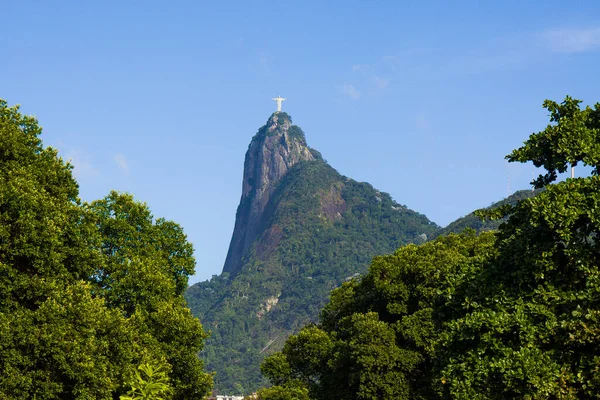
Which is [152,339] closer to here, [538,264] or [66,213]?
[66,213]

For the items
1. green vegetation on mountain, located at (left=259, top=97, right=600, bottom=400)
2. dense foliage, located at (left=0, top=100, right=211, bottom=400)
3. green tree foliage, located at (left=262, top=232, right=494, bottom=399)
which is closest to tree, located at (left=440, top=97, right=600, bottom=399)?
green vegetation on mountain, located at (left=259, top=97, right=600, bottom=400)

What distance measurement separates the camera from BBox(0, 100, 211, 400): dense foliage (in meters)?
30.2

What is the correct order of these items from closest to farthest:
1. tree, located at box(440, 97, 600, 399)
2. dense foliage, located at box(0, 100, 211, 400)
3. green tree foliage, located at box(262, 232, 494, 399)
→ tree, located at box(440, 97, 600, 399), dense foliage, located at box(0, 100, 211, 400), green tree foliage, located at box(262, 232, 494, 399)

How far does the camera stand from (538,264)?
779 inches

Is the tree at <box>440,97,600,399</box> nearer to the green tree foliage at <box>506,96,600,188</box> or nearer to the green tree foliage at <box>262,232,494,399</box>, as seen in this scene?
the green tree foliage at <box>506,96,600,188</box>

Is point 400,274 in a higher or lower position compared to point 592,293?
higher

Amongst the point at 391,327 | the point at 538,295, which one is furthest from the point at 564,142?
the point at 391,327

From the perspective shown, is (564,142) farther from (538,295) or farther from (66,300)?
(66,300)

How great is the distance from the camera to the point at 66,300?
31.4 meters

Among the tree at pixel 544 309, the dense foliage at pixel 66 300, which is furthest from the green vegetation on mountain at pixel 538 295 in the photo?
the dense foliage at pixel 66 300

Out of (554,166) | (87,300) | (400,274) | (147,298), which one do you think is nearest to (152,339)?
(147,298)

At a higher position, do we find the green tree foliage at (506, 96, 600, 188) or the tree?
the green tree foliage at (506, 96, 600, 188)

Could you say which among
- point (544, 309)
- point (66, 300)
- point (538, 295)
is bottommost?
point (544, 309)

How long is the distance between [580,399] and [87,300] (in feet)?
63.3
